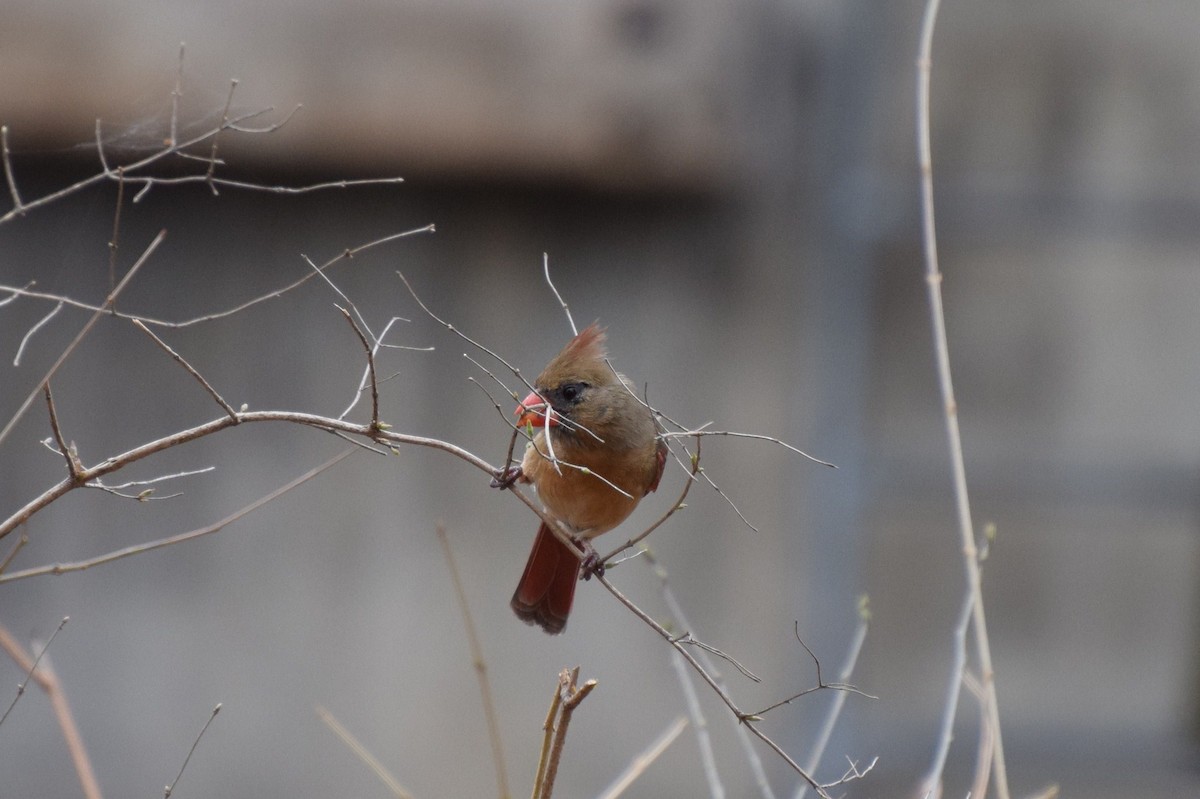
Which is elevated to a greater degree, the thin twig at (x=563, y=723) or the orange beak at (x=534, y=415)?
the orange beak at (x=534, y=415)

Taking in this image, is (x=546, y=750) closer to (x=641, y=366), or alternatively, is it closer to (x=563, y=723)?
(x=563, y=723)

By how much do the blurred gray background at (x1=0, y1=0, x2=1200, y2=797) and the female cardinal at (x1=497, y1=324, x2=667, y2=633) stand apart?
1.47 m

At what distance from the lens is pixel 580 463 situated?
94.4 inches

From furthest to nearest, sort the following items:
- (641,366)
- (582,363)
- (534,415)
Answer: (641,366) < (582,363) < (534,415)

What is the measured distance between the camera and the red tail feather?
2.16m

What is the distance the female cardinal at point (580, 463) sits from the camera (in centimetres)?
219

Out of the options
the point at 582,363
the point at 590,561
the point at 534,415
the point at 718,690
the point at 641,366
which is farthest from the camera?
the point at 641,366

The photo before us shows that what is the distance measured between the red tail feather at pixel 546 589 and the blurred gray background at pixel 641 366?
1.72 meters

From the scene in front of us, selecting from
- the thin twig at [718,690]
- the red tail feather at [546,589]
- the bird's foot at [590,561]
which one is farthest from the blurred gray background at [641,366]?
the thin twig at [718,690]

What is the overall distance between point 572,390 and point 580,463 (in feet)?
0.50

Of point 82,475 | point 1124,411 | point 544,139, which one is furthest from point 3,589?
point 1124,411

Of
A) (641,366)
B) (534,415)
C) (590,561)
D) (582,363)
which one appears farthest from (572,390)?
(641,366)

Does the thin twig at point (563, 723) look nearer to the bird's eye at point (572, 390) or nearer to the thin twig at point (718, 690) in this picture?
the thin twig at point (718, 690)

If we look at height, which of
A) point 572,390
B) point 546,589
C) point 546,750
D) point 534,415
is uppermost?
point 572,390
